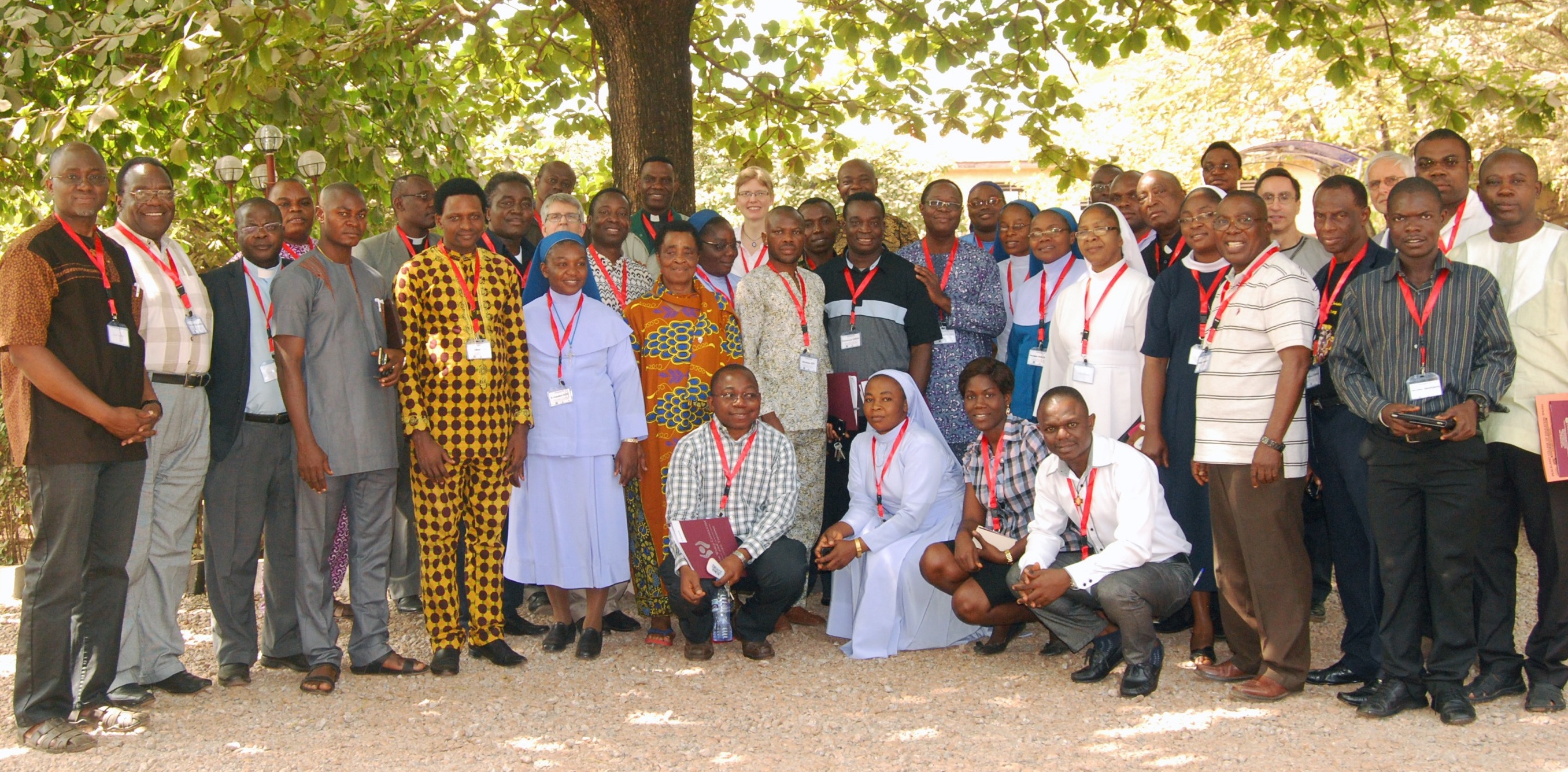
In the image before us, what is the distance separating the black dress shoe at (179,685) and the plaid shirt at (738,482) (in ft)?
7.11

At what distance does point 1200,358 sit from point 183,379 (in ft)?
14.0

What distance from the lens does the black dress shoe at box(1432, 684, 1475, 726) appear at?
14.7 ft

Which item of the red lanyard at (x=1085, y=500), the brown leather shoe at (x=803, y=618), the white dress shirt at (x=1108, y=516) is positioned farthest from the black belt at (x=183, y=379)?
the red lanyard at (x=1085, y=500)

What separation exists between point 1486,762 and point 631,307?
13.7 feet

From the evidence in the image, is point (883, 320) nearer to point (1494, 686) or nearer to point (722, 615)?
point (722, 615)

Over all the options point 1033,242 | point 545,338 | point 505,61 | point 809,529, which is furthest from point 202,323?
point 505,61

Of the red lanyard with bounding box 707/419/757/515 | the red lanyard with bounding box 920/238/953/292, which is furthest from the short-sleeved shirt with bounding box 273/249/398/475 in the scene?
the red lanyard with bounding box 920/238/953/292

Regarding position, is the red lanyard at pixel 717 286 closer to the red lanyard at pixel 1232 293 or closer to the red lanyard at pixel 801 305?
the red lanyard at pixel 801 305

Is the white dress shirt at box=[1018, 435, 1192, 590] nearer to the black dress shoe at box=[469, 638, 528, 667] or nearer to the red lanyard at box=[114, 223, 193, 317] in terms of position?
the black dress shoe at box=[469, 638, 528, 667]

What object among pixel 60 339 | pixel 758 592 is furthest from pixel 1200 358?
pixel 60 339

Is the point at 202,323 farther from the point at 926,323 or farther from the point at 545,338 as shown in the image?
the point at 926,323

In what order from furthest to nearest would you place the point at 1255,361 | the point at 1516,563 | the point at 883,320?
the point at 883,320 → the point at 1255,361 → the point at 1516,563

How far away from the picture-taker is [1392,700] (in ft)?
15.1

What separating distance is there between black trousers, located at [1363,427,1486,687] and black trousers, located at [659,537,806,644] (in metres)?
2.55
